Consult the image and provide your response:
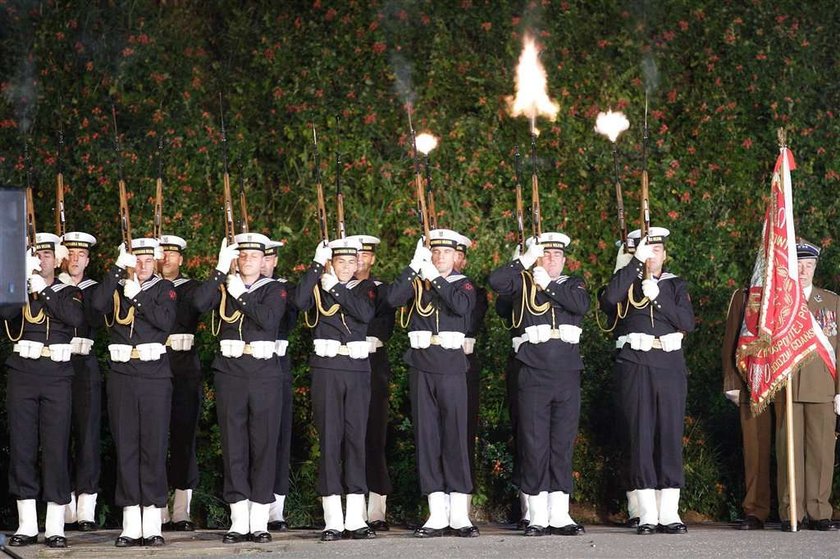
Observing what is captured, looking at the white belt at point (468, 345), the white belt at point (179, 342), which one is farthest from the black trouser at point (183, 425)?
the white belt at point (468, 345)

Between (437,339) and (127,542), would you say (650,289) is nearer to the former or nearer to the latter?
(437,339)

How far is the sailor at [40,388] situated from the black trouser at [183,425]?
3.36ft

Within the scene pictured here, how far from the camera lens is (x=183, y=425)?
12.1 m

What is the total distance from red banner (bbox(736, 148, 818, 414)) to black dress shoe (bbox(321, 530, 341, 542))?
3205mm

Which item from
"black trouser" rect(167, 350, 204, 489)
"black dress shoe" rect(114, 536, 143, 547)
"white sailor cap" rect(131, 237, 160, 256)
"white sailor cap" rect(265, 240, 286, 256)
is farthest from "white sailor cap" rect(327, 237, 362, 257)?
"black dress shoe" rect(114, 536, 143, 547)

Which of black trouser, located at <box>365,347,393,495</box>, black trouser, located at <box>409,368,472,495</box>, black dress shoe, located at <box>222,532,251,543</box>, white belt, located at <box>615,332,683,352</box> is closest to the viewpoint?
black dress shoe, located at <box>222,532,251,543</box>

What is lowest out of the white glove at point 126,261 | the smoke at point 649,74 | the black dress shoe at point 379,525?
the black dress shoe at point 379,525

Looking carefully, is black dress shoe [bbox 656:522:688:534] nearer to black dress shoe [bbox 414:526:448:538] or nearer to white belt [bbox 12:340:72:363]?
black dress shoe [bbox 414:526:448:538]

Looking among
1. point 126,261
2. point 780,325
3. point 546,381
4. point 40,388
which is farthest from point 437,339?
point 40,388

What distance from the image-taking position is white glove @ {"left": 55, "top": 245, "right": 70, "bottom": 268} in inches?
448

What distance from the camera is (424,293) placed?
1127cm

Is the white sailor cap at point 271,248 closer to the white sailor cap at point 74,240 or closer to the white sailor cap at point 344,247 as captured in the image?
the white sailor cap at point 344,247

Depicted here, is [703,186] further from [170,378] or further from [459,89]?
[170,378]

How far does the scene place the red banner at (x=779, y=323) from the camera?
11.4m
